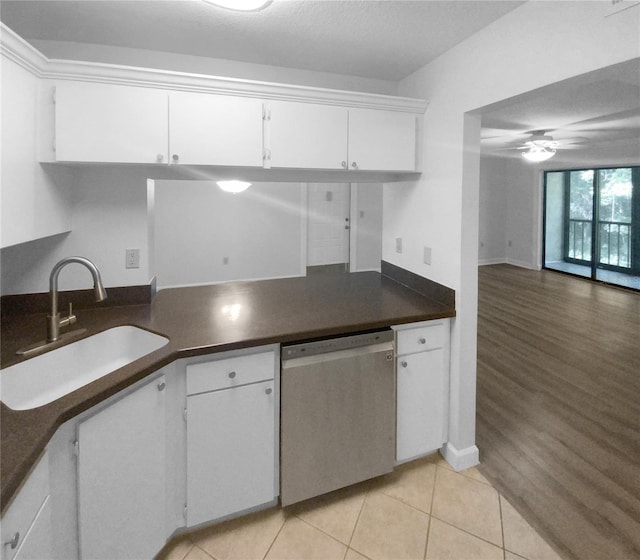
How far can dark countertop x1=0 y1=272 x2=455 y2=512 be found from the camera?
109 centimetres

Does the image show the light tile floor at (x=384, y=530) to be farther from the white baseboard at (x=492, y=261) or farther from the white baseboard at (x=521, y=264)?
the white baseboard at (x=492, y=261)

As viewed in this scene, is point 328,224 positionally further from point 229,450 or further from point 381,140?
point 229,450

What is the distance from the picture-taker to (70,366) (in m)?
1.71


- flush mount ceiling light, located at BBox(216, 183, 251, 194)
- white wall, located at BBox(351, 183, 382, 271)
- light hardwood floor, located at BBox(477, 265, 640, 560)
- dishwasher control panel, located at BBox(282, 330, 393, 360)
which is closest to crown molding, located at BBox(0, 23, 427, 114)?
flush mount ceiling light, located at BBox(216, 183, 251, 194)

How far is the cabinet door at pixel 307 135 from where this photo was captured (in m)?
2.02

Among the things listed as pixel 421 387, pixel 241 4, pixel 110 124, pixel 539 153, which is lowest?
pixel 421 387

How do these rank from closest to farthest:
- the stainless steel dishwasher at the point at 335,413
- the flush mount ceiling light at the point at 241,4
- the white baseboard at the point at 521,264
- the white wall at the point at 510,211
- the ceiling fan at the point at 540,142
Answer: the flush mount ceiling light at the point at 241,4 → the stainless steel dishwasher at the point at 335,413 → the ceiling fan at the point at 540,142 → the white wall at the point at 510,211 → the white baseboard at the point at 521,264

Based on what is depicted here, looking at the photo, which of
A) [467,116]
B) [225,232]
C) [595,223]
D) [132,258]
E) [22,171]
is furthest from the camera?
[595,223]

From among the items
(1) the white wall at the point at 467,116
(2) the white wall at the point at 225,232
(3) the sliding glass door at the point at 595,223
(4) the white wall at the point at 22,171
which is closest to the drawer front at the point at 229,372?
(4) the white wall at the point at 22,171

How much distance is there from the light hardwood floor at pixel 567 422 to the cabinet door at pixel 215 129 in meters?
2.18

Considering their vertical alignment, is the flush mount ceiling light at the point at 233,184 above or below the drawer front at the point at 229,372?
above

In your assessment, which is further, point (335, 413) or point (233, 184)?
point (233, 184)

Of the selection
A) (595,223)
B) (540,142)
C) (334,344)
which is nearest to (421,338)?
(334,344)

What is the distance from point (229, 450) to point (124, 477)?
16.9 inches
